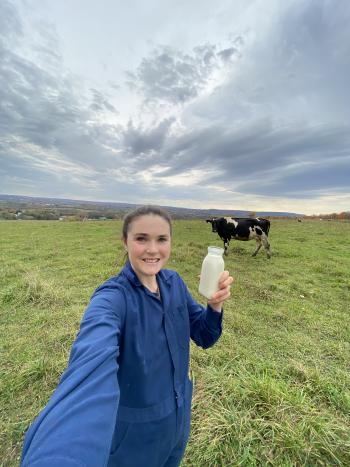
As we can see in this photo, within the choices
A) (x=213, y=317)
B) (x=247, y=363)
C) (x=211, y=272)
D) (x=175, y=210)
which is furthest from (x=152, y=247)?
(x=175, y=210)

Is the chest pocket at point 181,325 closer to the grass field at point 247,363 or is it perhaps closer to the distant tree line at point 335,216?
the grass field at point 247,363

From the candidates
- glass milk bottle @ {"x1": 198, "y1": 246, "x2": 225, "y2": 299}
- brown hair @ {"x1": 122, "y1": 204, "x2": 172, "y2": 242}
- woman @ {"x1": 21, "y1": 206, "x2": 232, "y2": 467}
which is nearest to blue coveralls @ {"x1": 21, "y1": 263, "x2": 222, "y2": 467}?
woman @ {"x1": 21, "y1": 206, "x2": 232, "y2": 467}

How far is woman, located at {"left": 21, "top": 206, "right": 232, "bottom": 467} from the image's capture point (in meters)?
0.77

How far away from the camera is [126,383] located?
141 centimetres

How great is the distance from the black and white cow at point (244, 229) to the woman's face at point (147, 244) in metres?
10.4

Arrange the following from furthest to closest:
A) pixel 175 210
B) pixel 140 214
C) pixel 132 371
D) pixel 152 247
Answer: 1. pixel 175 210
2. pixel 140 214
3. pixel 152 247
4. pixel 132 371

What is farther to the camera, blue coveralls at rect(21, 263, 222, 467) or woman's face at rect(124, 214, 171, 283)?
woman's face at rect(124, 214, 171, 283)

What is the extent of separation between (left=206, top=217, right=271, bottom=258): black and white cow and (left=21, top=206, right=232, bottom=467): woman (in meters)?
10.4

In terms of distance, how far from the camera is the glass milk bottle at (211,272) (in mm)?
1832

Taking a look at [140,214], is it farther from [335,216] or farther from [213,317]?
[335,216]

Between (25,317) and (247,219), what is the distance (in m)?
10.1

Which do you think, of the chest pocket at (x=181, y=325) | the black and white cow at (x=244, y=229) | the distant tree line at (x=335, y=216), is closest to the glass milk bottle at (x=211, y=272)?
the chest pocket at (x=181, y=325)

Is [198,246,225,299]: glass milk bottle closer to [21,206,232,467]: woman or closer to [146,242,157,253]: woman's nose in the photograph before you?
[21,206,232,467]: woman

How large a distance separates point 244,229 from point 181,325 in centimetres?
1120
